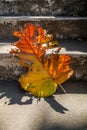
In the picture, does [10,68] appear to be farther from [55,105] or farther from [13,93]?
[55,105]

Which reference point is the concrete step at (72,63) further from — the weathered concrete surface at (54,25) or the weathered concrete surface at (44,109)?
the weathered concrete surface at (54,25)

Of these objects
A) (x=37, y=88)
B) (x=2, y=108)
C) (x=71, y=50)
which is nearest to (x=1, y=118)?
(x=2, y=108)

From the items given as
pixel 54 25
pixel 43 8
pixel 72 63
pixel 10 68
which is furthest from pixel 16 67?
pixel 43 8

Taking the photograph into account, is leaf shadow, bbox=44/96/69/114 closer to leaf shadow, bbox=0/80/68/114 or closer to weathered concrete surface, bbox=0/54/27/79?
leaf shadow, bbox=0/80/68/114

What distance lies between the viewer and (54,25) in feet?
12.2

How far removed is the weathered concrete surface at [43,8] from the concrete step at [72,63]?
0.61 metres

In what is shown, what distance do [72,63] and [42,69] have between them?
0.37 m

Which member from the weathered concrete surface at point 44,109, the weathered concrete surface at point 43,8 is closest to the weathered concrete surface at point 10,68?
the weathered concrete surface at point 44,109

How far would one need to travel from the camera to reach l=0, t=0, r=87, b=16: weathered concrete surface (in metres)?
3.88

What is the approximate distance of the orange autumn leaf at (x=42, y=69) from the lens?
320 cm

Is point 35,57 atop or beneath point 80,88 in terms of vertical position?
atop

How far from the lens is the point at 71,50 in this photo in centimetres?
341

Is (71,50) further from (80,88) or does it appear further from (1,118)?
(1,118)

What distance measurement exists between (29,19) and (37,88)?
101 centimetres
